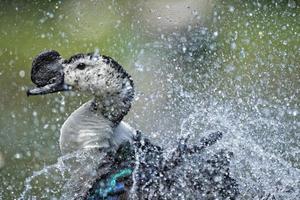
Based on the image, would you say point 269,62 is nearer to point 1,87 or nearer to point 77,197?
point 1,87

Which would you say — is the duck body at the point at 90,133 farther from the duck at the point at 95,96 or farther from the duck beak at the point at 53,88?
the duck beak at the point at 53,88

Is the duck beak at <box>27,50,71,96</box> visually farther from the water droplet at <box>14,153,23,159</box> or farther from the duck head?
the water droplet at <box>14,153,23,159</box>

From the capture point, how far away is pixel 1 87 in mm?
6090

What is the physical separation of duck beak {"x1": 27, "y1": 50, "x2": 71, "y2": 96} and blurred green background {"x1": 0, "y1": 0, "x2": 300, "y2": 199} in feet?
4.41

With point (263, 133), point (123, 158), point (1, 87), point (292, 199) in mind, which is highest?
point (123, 158)

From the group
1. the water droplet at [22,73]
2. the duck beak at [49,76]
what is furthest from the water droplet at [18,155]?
the duck beak at [49,76]

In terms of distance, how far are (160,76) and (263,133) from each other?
1.65 meters

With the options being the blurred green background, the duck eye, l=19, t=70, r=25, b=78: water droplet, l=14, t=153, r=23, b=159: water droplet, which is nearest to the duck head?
the duck eye

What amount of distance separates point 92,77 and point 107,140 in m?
0.26

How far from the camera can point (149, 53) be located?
20.8 ft

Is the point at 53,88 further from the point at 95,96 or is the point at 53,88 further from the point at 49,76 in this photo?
the point at 95,96

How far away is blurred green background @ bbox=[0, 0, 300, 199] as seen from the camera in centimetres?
525

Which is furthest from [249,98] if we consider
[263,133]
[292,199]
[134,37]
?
[292,199]

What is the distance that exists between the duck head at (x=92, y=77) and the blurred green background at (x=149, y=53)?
1322 mm
